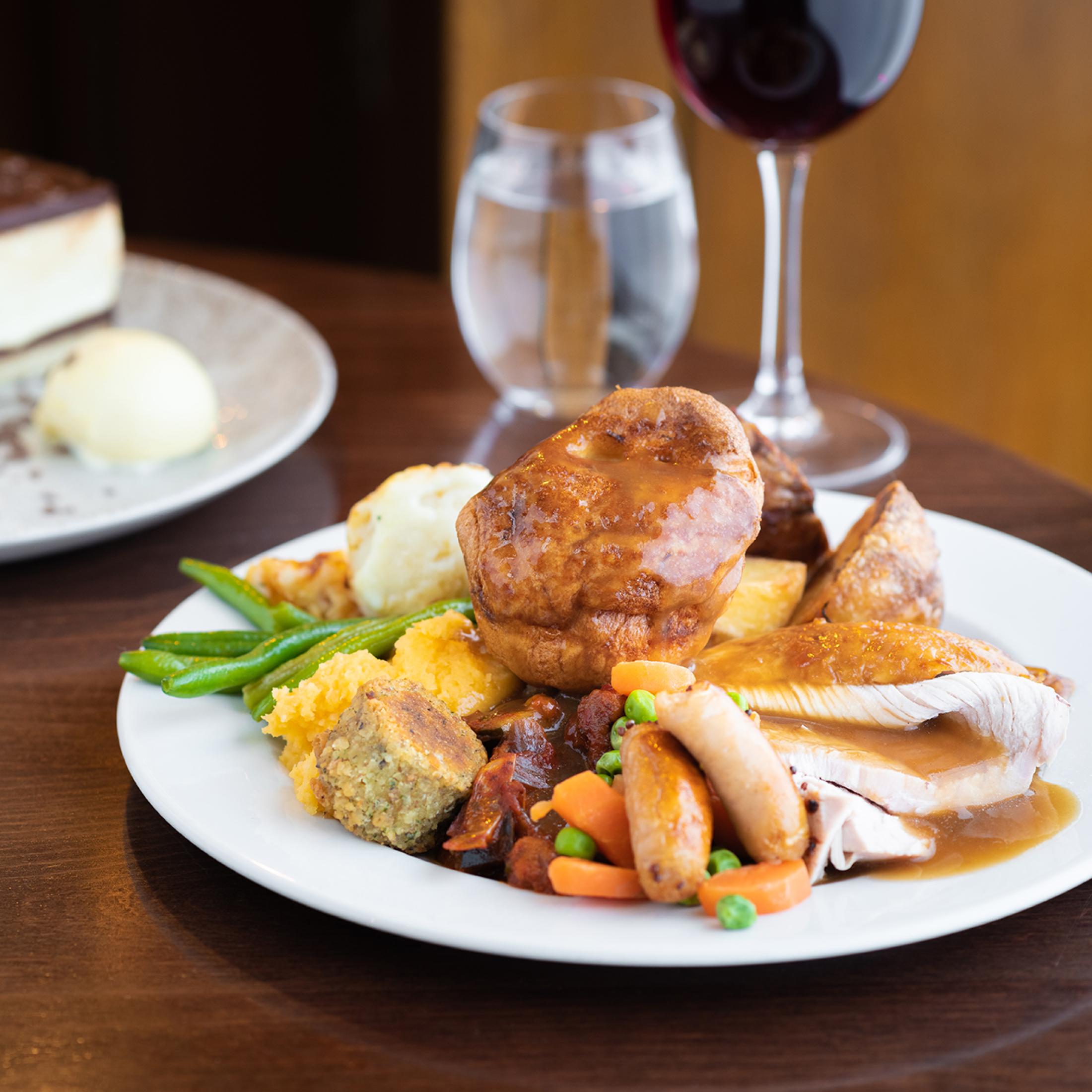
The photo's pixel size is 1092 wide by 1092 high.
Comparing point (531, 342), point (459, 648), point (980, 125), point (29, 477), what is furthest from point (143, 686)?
point (980, 125)

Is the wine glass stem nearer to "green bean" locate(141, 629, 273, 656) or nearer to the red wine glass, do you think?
the red wine glass

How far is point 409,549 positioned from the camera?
2158 mm

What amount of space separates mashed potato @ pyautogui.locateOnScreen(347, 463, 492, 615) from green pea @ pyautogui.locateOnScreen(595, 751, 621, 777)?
608mm

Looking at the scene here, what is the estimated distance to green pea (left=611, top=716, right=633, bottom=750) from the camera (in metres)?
1.65

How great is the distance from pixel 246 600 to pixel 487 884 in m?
0.91

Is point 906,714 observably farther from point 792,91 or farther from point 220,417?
point 220,417

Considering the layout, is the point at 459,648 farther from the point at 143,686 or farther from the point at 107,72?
the point at 107,72

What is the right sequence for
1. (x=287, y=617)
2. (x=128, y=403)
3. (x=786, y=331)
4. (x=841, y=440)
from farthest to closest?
(x=786, y=331) < (x=841, y=440) < (x=128, y=403) < (x=287, y=617)

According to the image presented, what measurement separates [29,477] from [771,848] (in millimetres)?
2244

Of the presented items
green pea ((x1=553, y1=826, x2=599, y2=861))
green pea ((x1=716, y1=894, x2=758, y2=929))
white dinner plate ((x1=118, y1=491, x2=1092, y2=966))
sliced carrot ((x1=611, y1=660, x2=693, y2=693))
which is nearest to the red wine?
white dinner plate ((x1=118, y1=491, x2=1092, y2=966))

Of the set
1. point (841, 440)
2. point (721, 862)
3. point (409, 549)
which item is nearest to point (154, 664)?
point (409, 549)

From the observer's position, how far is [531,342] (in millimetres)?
3320

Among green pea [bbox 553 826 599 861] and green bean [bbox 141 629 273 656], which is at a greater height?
green pea [bbox 553 826 599 861]

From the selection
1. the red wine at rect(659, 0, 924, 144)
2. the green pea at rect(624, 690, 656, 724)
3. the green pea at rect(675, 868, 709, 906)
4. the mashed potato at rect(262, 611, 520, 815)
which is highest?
the red wine at rect(659, 0, 924, 144)
